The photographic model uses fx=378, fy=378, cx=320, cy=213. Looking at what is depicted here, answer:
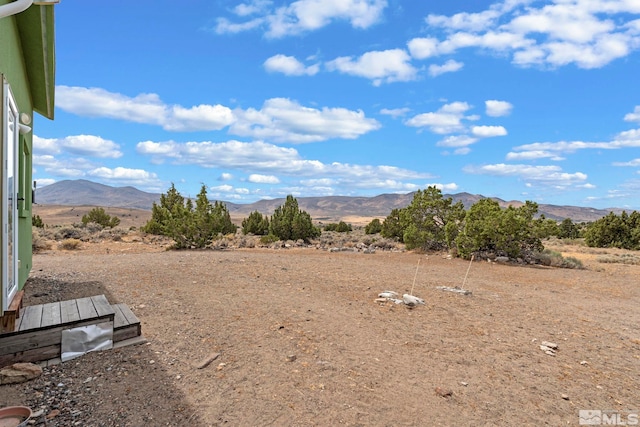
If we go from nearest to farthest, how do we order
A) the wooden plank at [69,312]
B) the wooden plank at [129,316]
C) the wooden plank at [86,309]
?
the wooden plank at [69,312] → the wooden plank at [86,309] → the wooden plank at [129,316]

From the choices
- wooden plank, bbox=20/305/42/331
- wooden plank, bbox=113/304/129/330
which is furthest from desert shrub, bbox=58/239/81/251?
wooden plank, bbox=113/304/129/330

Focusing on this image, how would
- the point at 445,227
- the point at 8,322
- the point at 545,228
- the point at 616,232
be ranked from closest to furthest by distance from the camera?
1. the point at 8,322
2. the point at 545,228
3. the point at 445,227
4. the point at 616,232

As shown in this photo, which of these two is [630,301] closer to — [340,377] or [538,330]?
[538,330]

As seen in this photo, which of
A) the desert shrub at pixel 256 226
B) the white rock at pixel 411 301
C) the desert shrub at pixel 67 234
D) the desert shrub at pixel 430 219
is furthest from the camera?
the desert shrub at pixel 256 226

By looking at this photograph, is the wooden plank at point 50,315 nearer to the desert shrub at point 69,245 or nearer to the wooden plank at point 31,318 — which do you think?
the wooden plank at point 31,318

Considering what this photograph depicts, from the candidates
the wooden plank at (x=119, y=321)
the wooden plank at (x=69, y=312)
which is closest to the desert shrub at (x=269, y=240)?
the wooden plank at (x=119, y=321)

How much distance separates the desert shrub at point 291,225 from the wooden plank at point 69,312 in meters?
18.0

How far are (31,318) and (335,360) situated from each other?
11.3 feet

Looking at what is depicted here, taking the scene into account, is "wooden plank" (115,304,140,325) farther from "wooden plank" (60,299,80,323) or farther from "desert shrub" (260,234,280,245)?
"desert shrub" (260,234,280,245)

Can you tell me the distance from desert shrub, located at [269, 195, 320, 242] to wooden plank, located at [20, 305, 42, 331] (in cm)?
1823

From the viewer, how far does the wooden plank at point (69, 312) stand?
13.7 feet

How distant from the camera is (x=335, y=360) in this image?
4258 mm

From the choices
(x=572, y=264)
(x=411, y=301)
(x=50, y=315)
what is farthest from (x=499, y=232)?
(x=50, y=315)

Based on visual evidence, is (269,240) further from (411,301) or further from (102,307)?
(102,307)
